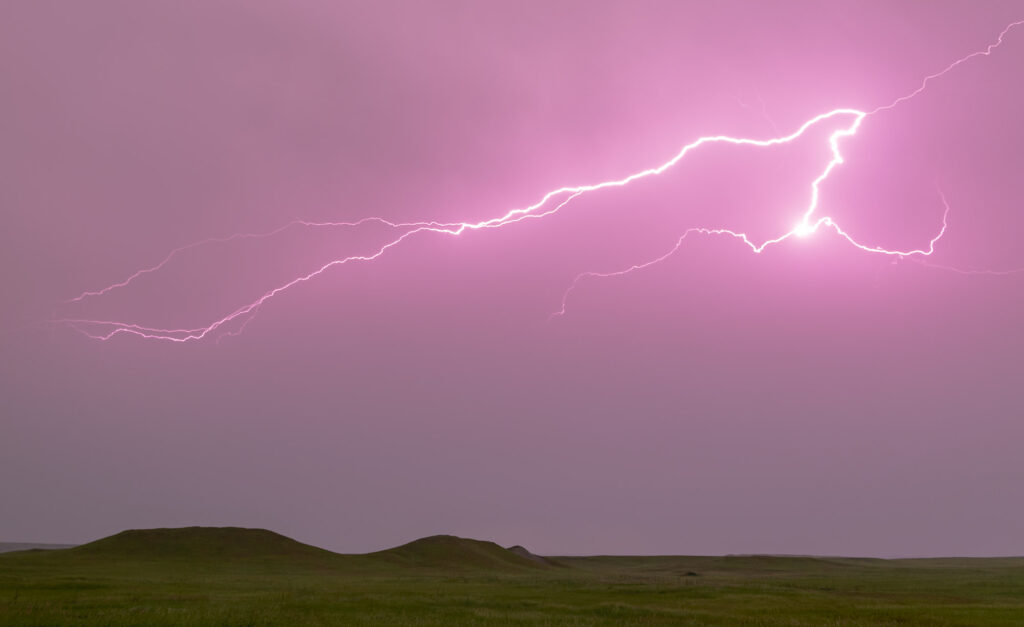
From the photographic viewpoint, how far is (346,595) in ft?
89.2

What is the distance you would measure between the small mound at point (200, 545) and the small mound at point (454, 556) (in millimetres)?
7285

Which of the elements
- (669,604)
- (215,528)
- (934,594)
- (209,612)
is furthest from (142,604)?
(215,528)

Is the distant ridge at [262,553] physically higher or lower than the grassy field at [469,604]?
lower

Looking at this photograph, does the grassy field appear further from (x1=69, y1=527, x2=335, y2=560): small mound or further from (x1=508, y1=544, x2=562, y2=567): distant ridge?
(x1=508, y1=544, x2=562, y2=567): distant ridge

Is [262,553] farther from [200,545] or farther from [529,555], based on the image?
[529,555]

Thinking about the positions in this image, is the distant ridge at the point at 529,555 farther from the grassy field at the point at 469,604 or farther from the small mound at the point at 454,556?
the grassy field at the point at 469,604

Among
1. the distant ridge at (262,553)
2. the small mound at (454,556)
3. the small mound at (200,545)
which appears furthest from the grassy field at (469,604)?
the small mound at (454,556)

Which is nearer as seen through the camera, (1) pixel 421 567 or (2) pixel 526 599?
(2) pixel 526 599

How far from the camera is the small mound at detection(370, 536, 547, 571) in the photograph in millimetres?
65562

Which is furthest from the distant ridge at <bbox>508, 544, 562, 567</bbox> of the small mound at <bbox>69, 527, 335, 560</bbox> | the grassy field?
the grassy field

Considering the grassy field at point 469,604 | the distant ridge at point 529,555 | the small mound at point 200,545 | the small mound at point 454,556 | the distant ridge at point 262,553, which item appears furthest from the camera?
the distant ridge at point 529,555

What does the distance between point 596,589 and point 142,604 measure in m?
18.2

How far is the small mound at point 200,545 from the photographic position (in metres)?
59.4

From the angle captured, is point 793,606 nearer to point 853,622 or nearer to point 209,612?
point 853,622
